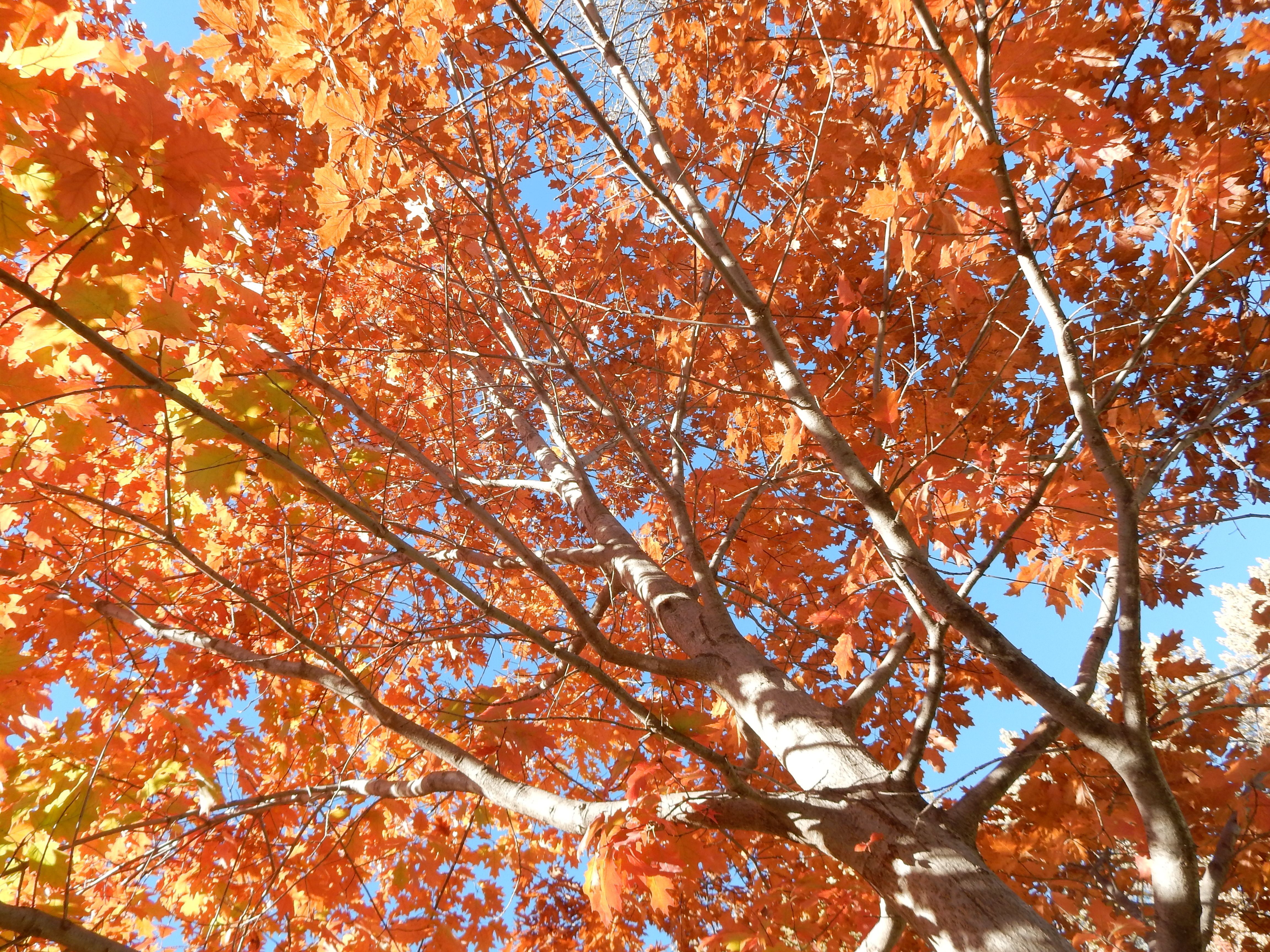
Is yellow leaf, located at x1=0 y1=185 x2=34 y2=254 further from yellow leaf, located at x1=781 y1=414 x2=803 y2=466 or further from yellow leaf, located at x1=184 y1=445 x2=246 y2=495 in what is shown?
yellow leaf, located at x1=781 y1=414 x2=803 y2=466

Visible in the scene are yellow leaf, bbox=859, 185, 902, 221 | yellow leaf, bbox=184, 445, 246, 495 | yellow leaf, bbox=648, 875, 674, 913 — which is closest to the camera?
yellow leaf, bbox=859, 185, 902, 221

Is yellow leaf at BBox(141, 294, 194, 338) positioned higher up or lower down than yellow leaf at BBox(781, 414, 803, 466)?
lower down

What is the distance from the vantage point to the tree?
5.45 ft

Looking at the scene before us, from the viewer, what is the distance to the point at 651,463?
2154mm

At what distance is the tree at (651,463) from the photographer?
5.45ft

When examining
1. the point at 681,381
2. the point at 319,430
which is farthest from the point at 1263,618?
the point at 319,430

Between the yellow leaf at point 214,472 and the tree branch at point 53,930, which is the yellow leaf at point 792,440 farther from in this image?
the tree branch at point 53,930

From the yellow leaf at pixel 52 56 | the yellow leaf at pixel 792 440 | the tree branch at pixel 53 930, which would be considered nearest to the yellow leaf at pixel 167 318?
the yellow leaf at pixel 52 56

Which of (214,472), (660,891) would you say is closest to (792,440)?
(660,891)

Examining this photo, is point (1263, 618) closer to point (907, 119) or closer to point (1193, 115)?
point (1193, 115)

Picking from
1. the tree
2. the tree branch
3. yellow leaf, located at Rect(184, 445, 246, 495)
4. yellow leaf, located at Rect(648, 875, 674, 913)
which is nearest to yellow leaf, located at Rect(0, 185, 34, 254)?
the tree

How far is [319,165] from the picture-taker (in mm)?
3580

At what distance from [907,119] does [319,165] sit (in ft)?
10.7

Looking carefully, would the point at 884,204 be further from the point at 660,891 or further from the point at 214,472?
the point at 214,472
